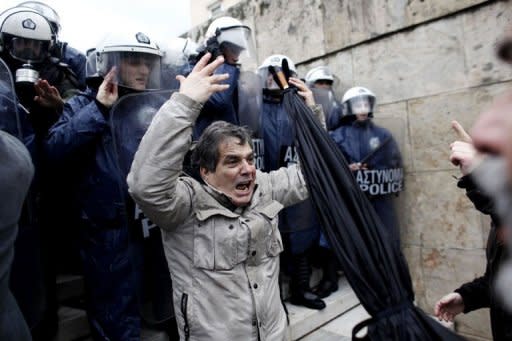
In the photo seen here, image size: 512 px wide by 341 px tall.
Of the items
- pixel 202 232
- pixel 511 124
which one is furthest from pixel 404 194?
pixel 511 124

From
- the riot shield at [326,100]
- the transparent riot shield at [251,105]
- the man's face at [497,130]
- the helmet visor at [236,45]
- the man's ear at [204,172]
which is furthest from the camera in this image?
the riot shield at [326,100]

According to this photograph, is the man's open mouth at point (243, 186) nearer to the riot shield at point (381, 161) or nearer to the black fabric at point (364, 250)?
the black fabric at point (364, 250)

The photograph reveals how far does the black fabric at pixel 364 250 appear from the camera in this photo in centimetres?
100

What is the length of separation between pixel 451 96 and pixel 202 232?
3.31m

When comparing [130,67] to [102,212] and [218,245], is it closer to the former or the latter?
[102,212]

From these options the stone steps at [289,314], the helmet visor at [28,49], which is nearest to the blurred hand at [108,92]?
the helmet visor at [28,49]

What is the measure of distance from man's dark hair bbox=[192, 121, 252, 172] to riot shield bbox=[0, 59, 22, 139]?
A: 89 centimetres

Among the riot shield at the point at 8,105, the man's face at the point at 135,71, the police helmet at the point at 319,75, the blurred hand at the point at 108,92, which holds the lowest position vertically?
the riot shield at the point at 8,105

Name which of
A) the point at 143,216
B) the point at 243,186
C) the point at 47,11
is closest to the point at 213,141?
the point at 243,186

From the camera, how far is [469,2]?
3.69 metres

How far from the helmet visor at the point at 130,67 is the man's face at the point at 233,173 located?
925mm

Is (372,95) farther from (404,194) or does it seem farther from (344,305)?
(344,305)

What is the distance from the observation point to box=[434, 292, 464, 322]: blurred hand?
69.9 inches

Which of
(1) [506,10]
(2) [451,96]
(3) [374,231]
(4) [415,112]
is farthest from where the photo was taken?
(4) [415,112]
